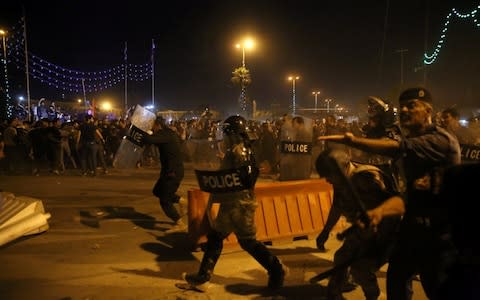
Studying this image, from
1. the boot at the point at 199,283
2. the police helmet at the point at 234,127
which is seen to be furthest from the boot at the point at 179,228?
the police helmet at the point at 234,127

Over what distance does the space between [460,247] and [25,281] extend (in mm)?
4911

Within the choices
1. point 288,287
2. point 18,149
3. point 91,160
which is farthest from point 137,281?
point 18,149

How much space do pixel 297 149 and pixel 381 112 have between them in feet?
13.6

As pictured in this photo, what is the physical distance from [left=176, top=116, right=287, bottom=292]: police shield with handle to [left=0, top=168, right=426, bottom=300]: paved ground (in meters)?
0.36

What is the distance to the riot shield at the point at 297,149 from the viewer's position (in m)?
9.91

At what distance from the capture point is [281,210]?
21.8 feet

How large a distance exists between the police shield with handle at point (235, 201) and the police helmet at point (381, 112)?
1988mm

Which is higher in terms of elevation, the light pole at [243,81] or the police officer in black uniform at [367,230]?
the light pole at [243,81]

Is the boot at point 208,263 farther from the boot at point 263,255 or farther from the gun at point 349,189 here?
the gun at point 349,189

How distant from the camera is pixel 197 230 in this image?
635cm

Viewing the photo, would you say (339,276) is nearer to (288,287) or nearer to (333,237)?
(288,287)

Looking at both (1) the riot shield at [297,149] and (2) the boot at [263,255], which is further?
(1) the riot shield at [297,149]

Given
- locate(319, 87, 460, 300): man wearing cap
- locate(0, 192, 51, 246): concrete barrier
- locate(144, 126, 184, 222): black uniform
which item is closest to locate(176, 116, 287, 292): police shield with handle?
locate(319, 87, 460, 300): man wearing cap

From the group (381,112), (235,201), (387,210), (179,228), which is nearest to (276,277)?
(235,201)
